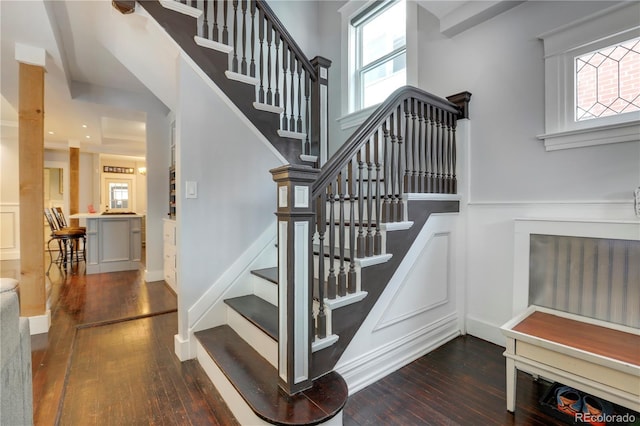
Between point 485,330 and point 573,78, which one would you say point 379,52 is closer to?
point 573,78

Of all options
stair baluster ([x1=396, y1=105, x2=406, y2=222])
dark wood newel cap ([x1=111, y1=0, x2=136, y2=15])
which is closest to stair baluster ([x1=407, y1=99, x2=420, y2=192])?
stair baluster ([x1=396, y1=105, x2=406, y2=222])

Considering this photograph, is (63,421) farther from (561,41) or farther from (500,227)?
(561,41)

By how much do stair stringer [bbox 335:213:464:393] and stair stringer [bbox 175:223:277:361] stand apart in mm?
1052

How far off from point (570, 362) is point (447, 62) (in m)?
2.40

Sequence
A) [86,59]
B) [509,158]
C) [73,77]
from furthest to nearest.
A: [73,77] < [86,59] < [509,158]

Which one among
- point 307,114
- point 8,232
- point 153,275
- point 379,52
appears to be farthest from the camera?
point 8,232

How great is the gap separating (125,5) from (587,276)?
3.55m

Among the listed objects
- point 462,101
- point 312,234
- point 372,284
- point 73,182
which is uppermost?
point 462,101

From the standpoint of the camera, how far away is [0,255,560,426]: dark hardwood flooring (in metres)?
1.53

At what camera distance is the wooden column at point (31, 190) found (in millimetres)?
2555

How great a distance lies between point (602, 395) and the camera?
1.32m

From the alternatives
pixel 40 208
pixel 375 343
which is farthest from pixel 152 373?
pixel 40 208

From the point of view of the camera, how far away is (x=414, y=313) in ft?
6.92

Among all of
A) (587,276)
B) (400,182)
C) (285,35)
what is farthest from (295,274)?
(285,35)
